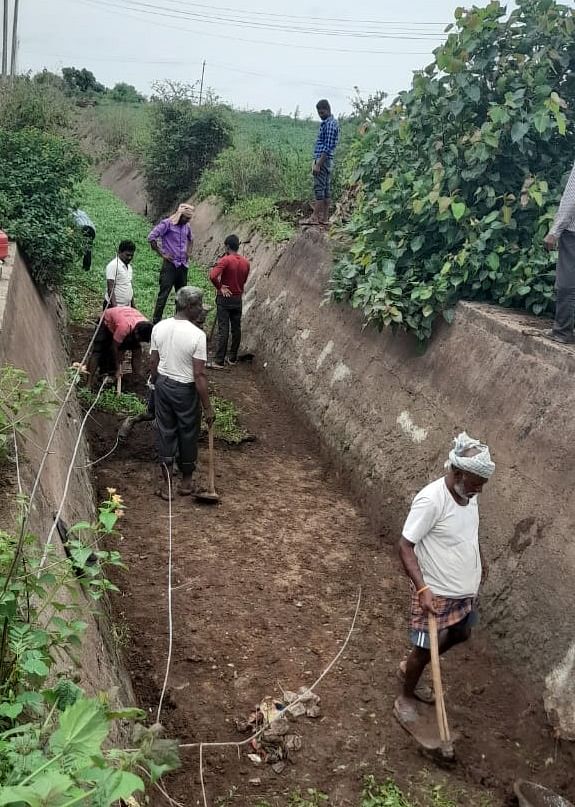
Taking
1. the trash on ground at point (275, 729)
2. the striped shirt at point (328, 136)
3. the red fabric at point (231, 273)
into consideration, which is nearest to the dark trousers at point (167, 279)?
the red fabric at point (231, 273)

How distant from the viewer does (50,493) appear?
4465mm

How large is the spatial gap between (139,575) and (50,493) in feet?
A: 4.74

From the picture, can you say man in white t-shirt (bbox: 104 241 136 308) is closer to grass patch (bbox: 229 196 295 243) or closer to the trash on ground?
grass patch (bbox: 229 196 295 243)

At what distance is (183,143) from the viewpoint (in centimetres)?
2030

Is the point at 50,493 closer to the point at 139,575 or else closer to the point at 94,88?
the point at 139,575

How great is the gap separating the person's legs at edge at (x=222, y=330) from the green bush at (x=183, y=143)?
1067 cm

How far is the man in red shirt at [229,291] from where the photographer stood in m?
10.1

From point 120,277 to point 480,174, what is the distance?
14.7ft

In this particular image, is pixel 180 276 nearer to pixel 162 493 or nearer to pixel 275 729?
pixel 162 493

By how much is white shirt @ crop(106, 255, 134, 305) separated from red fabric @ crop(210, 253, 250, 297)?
4.76ft

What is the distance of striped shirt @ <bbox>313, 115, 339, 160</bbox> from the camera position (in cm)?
1173

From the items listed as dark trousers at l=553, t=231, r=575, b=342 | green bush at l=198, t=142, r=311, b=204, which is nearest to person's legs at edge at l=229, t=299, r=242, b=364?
dark trousers at l=553, t=231, r=575, b=342

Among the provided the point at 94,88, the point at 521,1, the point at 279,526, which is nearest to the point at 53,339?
the point at 279,526

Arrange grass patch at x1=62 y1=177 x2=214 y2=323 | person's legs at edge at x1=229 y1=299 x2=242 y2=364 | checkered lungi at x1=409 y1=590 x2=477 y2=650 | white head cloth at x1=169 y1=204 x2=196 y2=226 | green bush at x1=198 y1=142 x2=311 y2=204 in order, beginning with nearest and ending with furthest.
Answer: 1. checkered lungi at x1=409 y1=590 x2=477 y2=650
2. white head cloth at x1=169 y1=204 x2=196 y2=226
3. person's legs at edge at x1=229 y1=299 x2=242 y2=364
4. grass patch at x1=62 y1=177 x2=214 y2=323
5. green bush at x1=198 y1=142 x2=311 y2=204
